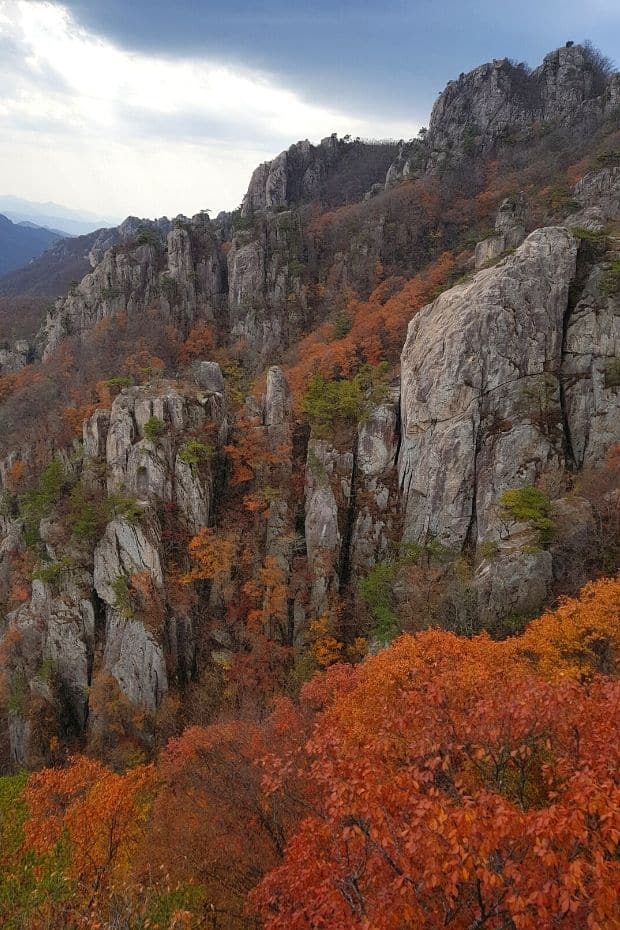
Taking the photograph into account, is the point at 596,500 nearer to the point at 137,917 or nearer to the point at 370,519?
the point at 370,519

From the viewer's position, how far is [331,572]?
105 ft

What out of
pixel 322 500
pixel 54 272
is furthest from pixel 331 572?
pixel 54 272

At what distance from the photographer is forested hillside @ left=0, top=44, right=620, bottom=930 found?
27.9 ft

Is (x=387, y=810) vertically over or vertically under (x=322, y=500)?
over

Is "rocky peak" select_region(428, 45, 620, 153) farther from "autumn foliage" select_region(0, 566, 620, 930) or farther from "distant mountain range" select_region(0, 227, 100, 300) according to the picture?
"distant mountain range" select_region(0, 227, 100, 300)

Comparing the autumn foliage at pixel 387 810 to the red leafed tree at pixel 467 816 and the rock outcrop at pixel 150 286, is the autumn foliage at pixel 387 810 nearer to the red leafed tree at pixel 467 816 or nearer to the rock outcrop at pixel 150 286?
the red leafed tree at pixel 467 816

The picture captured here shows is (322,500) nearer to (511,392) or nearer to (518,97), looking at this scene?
(511,392)

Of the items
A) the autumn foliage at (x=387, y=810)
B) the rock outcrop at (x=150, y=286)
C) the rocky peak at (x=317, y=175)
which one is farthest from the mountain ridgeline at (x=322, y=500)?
the rocky peak at (x=317, y=175)

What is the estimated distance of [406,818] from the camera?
329 inches

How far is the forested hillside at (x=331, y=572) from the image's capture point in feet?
27.9

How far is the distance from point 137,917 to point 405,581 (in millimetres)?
21105

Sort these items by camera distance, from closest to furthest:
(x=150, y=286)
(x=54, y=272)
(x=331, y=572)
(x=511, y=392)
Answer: (x=511, y=392), (x=331, y=572), (x=150, y=286), (x=54, y=272)

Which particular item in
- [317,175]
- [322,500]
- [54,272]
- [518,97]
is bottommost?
[322,500]

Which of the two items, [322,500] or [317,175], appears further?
[317,175]
